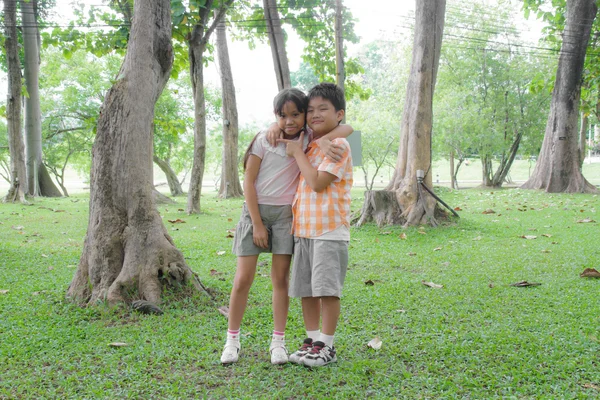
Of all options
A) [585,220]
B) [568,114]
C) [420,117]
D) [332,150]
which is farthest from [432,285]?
[568,114]

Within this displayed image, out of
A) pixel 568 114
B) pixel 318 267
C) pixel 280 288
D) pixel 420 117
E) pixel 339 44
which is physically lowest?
pixel 280 288

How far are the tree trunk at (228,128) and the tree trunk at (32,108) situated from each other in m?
5.29

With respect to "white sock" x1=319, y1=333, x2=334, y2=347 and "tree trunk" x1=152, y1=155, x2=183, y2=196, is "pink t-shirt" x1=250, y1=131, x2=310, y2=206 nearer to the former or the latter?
"white sock" x1=319, y1=333, x2=334, y2=347

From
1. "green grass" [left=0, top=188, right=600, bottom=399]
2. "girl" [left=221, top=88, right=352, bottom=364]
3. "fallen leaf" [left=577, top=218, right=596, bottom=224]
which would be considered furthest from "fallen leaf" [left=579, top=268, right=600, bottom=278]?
"fallen leaf" [left=577, top=218, right=596, bottom=224]

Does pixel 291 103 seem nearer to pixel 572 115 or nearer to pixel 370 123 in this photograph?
pixel 572 115

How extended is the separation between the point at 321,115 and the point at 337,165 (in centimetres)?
31

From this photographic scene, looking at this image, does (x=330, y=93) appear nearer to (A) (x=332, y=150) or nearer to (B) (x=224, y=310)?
(A) (x=332, y=150)

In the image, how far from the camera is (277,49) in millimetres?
7648

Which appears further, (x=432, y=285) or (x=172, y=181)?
(x=172, y=181)

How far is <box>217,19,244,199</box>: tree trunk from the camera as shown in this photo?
16.2 meters

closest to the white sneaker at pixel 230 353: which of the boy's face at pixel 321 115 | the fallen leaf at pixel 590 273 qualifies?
the boy's face at pixel 321 115

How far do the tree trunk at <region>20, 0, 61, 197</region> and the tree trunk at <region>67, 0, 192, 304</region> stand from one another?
1187 cm

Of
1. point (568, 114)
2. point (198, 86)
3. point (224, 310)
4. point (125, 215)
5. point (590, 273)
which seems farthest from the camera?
point (568, 114)

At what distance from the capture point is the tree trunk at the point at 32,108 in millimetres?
14359
